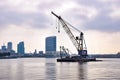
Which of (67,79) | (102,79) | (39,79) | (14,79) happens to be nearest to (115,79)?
(102,79)

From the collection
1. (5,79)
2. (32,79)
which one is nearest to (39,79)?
(32,79)

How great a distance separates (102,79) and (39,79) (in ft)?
59.4

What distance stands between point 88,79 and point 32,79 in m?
16.2

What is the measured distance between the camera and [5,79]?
353 ft

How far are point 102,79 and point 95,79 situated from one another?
1965 millimetres

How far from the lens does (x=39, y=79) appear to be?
106m

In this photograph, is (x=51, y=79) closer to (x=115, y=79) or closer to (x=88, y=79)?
(x=88, y=79)

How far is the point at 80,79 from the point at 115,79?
9.85 meters

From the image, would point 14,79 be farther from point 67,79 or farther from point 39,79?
point 67,79

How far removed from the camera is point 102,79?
339ft

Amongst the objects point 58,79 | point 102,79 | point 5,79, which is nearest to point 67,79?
point 58,79

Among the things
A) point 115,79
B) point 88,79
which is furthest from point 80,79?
point 115,79

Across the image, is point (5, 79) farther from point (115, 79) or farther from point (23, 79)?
point (115, 79)

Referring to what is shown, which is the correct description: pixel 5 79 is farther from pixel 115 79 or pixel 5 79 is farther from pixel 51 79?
pixel 115 79
